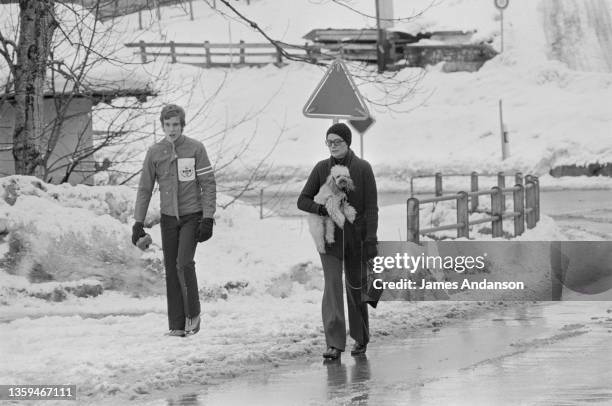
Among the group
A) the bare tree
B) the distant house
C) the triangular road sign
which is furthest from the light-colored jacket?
the distant house

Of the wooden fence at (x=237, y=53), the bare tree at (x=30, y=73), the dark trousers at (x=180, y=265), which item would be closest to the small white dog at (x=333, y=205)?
the dark trousers at (x=180, y=265)

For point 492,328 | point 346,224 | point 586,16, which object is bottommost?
point 492,328

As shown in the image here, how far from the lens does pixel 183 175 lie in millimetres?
10031

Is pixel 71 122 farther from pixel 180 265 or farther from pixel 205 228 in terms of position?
pixel 205 228

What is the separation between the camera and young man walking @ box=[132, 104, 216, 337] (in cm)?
1003

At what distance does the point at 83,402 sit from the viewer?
8.16 m

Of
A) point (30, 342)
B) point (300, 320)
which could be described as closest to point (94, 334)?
point (30, 342)

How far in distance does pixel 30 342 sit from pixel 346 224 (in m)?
2.49

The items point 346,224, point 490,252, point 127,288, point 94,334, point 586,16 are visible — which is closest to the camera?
point 346,224

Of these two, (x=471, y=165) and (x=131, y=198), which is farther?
(x=471, y=165)

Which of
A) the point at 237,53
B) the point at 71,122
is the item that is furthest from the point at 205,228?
the point at 237,53

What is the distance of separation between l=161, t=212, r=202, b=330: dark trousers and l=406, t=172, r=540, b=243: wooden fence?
5465 mm

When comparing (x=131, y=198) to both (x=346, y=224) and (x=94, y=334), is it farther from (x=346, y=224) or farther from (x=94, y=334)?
(x=346, y=224)

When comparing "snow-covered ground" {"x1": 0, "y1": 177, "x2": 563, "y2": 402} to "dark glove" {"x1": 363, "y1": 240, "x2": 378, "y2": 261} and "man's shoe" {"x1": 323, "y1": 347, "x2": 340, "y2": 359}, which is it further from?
"dark glove" {"x1": 363, "y1": 240, "x2": 378, "y2": 261}
